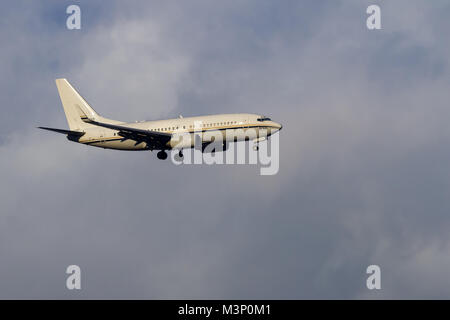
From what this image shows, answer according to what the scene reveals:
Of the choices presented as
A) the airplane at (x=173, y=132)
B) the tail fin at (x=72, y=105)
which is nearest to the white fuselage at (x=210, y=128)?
the airplane at (x=173, y=132)

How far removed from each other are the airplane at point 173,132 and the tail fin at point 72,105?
5.33m

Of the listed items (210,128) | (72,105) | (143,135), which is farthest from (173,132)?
(72,105)

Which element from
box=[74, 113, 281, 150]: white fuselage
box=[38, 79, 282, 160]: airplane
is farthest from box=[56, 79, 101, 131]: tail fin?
box=[74, 113, 281, 150]: white fuselage

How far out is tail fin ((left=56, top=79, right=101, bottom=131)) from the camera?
11994 centimetres

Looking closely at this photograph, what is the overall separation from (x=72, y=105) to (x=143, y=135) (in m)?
20.7

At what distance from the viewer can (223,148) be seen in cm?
10756

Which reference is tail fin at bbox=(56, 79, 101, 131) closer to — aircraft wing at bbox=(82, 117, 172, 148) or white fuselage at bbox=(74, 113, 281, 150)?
white fuselage at bbox=(74, 113, 281, 150)

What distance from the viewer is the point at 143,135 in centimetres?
10694

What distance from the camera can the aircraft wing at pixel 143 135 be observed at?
104812 millimetres

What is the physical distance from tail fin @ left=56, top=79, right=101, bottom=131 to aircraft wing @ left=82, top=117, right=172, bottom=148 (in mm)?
13710

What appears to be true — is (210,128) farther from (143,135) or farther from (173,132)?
(143,135)

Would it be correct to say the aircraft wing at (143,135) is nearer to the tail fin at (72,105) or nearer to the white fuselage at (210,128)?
the white fuselage at (210,128)
